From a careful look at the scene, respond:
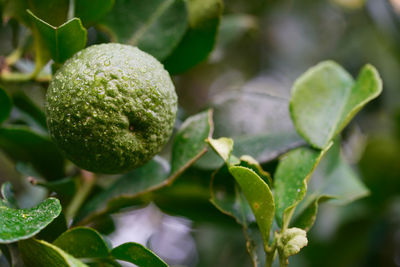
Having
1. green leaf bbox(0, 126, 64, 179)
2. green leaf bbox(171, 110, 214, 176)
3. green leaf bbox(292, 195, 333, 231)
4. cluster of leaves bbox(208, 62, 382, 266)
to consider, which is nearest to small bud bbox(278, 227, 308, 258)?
cluster of leaves bbox(208, 62, 382, 266)

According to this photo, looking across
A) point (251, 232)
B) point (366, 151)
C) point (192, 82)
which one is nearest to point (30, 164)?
point (251, 232)

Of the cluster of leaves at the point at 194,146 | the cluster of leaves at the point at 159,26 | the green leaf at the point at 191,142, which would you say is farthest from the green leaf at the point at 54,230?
the cluster of leaves at the point at 159,26

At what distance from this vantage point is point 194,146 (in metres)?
0.99

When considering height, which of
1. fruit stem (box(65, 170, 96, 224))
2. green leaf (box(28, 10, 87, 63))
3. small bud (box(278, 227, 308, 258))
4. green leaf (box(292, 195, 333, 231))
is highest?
green leaf (box(28, 10, 87, 63))

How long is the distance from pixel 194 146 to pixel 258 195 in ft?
0.69

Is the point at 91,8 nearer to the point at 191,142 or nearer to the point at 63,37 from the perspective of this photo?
the point at 63,37

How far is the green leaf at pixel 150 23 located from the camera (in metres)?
1.08

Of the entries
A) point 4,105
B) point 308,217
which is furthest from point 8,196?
point 308,217

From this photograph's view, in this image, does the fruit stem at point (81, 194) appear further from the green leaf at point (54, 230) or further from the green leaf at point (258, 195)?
the green leaf at point (258, 195)

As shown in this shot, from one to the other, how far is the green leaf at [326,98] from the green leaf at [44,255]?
0.59 m

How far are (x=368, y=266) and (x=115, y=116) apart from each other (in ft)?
5.41

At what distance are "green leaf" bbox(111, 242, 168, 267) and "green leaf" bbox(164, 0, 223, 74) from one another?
0.50m

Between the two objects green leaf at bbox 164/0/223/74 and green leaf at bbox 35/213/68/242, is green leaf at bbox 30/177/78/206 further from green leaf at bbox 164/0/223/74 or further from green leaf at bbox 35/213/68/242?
green leaf at bbox 164/0/223/74

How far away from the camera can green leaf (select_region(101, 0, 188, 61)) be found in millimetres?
1085
